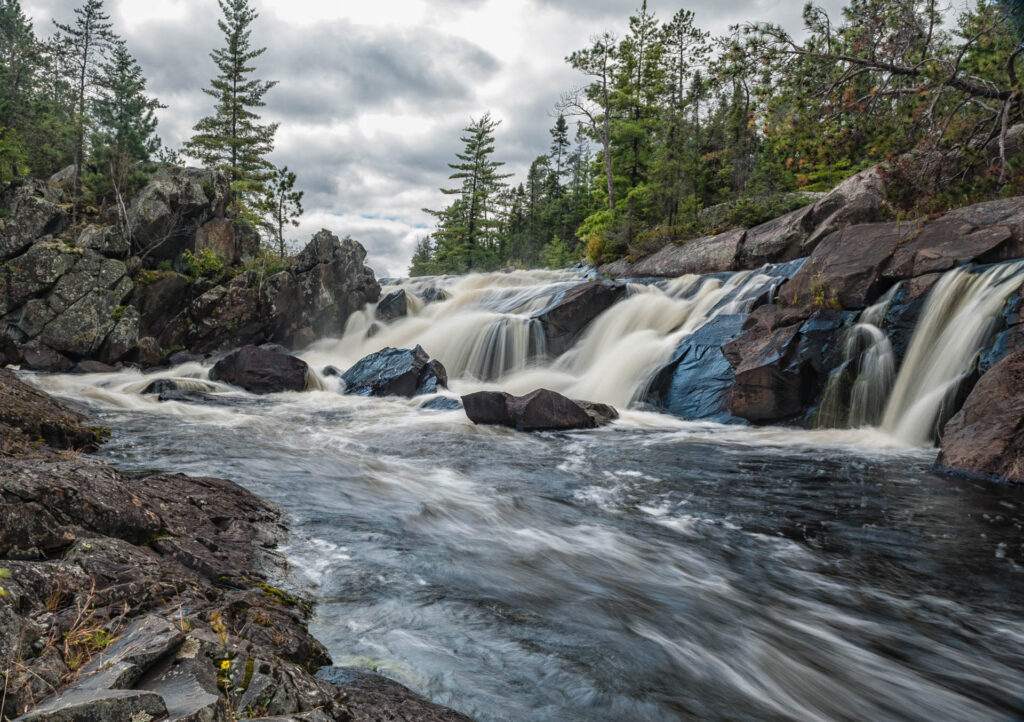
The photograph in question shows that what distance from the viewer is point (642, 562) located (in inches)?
199

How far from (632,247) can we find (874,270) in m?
13.4

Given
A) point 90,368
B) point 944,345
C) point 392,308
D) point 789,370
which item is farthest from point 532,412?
point 90,368

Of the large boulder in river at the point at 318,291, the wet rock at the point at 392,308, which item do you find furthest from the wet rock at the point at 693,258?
the large boulder in river at the point at 318,291

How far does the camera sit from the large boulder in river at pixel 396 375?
14789 mm

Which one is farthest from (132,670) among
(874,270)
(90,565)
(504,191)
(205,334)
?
(504,191)

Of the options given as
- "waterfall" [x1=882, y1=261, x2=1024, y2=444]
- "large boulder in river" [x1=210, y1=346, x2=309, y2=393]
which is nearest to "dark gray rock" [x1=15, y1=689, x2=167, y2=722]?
"waterfall" [x1=882, y1=261, x2=1024, y2=444]

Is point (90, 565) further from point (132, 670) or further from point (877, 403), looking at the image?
point (877, 403)

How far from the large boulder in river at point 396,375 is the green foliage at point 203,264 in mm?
9457

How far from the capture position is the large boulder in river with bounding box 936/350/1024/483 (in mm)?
6859

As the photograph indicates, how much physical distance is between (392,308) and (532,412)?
13839 mm

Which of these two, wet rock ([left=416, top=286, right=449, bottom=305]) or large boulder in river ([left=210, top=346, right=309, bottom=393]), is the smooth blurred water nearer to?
large boulder in river ([left=210, top=346, right=309, bottom=393])

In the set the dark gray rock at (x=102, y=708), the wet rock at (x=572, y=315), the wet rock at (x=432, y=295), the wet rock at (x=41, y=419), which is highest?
the wet rock at (x=432, y=295)

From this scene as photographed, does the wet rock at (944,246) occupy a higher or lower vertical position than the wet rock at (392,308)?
higher

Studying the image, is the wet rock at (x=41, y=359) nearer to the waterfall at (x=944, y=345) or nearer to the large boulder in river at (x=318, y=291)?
the large boulder in river at (x=318, y=291)
